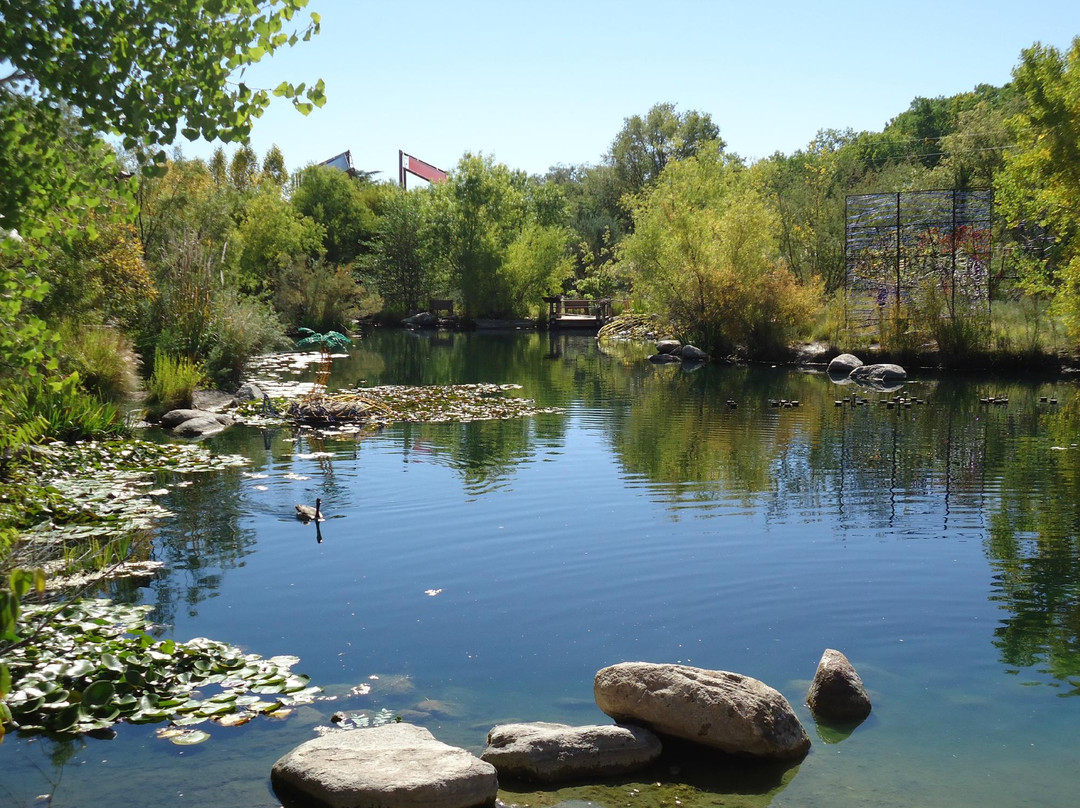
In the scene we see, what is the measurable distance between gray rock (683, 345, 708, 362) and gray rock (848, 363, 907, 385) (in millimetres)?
6490

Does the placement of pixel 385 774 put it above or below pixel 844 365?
below

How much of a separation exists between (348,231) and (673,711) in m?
58.2

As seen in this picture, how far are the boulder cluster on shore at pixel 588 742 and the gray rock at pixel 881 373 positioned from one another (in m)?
22.1

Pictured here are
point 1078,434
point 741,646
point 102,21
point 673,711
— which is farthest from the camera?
point 1078,434

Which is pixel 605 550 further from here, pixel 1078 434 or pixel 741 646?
pixel 1078 434

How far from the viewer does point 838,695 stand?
6.10 metres

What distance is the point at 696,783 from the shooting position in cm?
537

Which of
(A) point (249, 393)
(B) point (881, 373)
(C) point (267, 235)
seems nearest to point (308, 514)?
(A) point (249, 393)

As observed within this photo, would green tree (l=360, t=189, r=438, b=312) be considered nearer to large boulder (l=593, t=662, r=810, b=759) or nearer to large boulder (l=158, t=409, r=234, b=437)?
large boulder (l=158, t=409, r=234, b=437)

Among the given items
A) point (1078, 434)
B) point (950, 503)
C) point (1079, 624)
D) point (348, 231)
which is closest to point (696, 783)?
point (1079, 624)

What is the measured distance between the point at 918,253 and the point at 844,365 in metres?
4.02

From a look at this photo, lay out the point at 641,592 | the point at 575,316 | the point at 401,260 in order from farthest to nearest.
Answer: the point at 401,260
the point at 575,316
the point at 641,592

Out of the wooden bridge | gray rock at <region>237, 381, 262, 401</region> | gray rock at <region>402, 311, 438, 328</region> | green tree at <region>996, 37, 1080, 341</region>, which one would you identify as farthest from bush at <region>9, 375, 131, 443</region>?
gray rock at <region>402, 311, 438, 328</region>

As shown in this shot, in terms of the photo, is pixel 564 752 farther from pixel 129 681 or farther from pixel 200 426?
pixel 200 426
